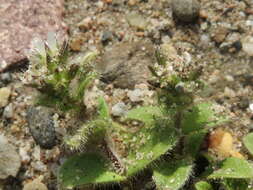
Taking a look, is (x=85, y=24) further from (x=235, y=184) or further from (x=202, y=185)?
(x=235, y=184)

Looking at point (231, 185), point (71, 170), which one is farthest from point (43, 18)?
point (231, 185)

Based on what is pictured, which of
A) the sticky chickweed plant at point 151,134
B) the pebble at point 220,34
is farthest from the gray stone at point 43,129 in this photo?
the pebble at point 220,34

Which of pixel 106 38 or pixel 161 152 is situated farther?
pixel 106 38

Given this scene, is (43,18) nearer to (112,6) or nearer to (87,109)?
(112,6)

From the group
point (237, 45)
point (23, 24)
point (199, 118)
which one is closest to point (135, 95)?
point (199, 118)

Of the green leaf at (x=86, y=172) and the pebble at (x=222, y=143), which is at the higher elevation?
the green leaf at (x=86, y=172)

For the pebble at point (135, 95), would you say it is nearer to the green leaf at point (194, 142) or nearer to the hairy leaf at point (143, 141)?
the hairy leaf at point (143, 141)
